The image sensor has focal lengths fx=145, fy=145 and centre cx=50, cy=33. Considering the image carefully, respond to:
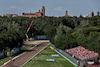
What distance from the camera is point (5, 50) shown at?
143 feet

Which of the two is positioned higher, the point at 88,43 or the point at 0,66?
the point at 88,43

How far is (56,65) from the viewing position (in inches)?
1352

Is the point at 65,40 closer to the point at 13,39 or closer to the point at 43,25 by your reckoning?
the point at 13,39

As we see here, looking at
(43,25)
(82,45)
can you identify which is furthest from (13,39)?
(43,25)

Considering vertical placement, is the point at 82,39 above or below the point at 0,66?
above

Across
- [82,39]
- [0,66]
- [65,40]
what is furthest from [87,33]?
[0,66]

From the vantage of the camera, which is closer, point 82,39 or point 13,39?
point 13,39

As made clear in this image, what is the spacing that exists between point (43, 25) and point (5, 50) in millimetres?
67832

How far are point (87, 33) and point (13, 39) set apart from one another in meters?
29.4

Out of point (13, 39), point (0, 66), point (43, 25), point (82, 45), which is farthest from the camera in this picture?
point (43, 25)

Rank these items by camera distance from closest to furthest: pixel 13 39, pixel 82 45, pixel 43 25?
pixel 13 39, pixel 82 45, pixel 43 25

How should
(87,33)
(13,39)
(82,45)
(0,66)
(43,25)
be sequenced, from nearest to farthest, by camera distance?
(0,66)
(13,39)
(82,45)
(87,33)
(43,25)

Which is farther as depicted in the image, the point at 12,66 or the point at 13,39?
the point at 13,39

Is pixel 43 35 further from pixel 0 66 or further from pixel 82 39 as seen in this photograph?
pixel 0 66
